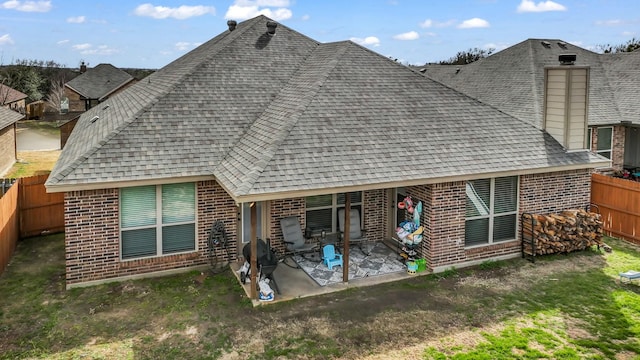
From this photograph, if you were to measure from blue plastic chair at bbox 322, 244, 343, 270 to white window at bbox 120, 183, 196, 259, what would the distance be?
302 cm

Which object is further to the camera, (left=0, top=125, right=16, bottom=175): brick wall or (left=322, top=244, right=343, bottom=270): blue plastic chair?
(left=0, top=125, right=16, bottom=175): brick wall

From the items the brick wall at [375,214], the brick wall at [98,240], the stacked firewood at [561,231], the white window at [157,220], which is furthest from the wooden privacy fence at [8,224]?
the stacked firewood at [561,231]

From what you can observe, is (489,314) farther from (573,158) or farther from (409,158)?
(573,158)

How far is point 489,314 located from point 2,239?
34.9 feet

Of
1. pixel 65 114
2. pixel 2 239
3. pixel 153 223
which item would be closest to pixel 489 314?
pixel 153 223

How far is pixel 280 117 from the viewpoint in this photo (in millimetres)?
12023

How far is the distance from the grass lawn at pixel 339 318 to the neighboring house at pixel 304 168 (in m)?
0.94

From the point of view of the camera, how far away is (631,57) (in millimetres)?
22922

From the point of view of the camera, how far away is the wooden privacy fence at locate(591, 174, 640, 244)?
13.4 metres

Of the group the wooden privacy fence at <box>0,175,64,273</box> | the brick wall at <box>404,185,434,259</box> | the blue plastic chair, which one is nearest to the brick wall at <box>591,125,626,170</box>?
the brick wall at <box>404,185,434,259</box>

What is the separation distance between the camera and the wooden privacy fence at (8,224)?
36.9ft

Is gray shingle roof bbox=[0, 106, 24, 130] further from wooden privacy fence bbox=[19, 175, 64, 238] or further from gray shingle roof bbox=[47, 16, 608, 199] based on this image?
gray shingle roof bbox=[47, 16, 608, 199]

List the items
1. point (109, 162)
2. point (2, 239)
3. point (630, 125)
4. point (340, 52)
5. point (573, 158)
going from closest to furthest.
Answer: point (109, 162), point (2, 239), point (573, 158), point (340, 52), point (630, 125)

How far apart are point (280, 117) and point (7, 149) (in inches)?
725
